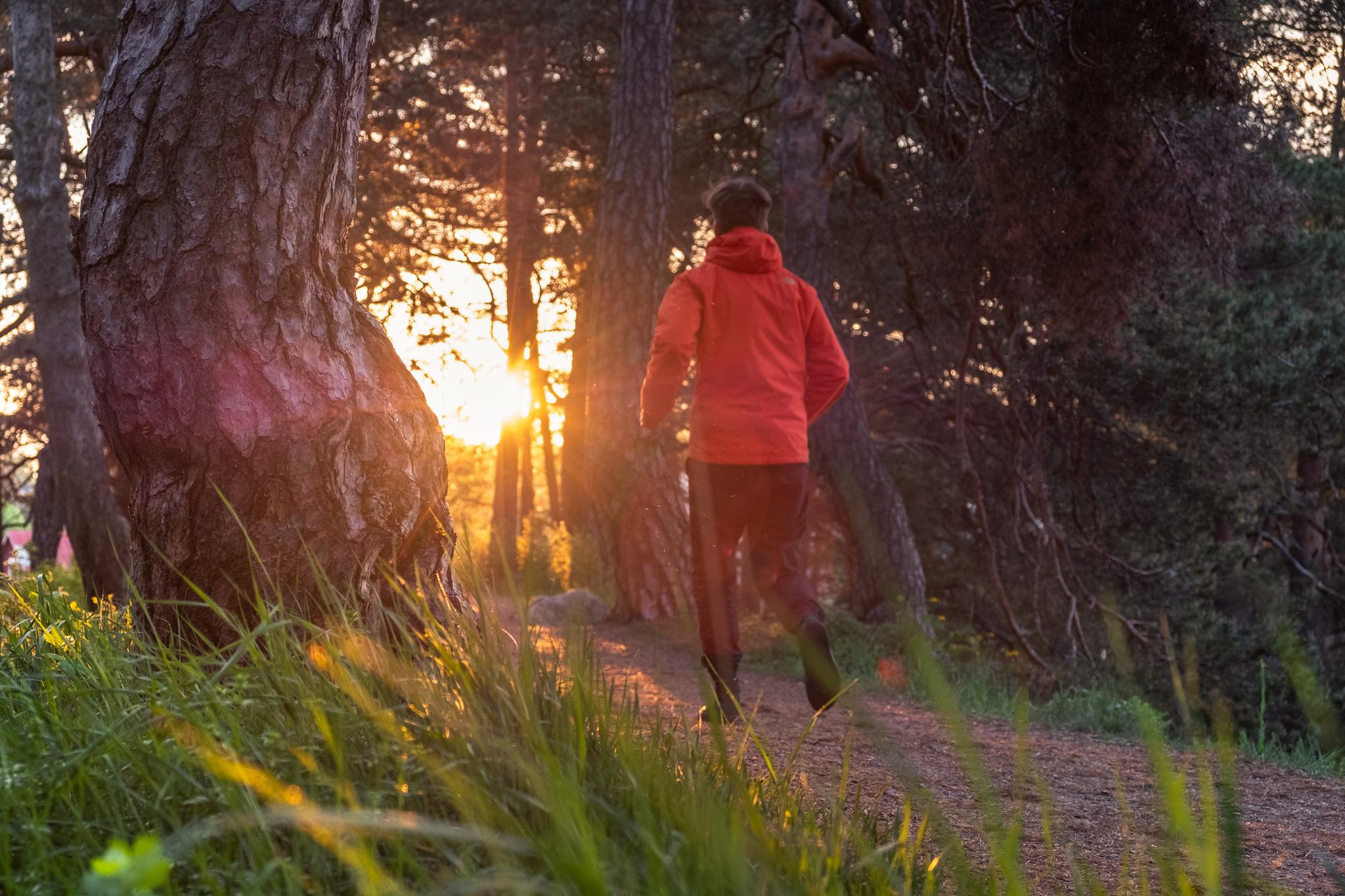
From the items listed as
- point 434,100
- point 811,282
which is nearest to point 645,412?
point 811,282

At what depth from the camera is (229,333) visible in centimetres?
322

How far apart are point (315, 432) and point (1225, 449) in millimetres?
12963

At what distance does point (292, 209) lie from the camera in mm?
3328

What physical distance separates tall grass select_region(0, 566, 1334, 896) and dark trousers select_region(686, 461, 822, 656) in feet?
6.89

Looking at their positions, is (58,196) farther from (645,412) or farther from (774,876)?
(774,876)

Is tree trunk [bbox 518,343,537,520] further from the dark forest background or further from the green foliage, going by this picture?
the green foliage

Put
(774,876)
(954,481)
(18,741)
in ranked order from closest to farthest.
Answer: (774,876)
(18,741)
(954,481)

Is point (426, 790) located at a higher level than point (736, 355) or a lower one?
lower

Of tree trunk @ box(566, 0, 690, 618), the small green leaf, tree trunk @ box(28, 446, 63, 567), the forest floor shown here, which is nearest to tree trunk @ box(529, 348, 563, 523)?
tree trunk @ box(28, 446, 63, 567)

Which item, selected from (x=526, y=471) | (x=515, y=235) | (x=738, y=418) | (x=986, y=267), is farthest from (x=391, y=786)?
(x=526, y=471)

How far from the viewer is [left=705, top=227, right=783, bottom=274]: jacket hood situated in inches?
194

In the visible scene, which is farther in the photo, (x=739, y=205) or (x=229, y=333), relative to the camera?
(x=739, y=205)

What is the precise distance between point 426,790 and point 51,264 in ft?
24.1

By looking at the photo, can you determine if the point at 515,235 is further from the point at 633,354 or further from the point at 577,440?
the point at 633,354
